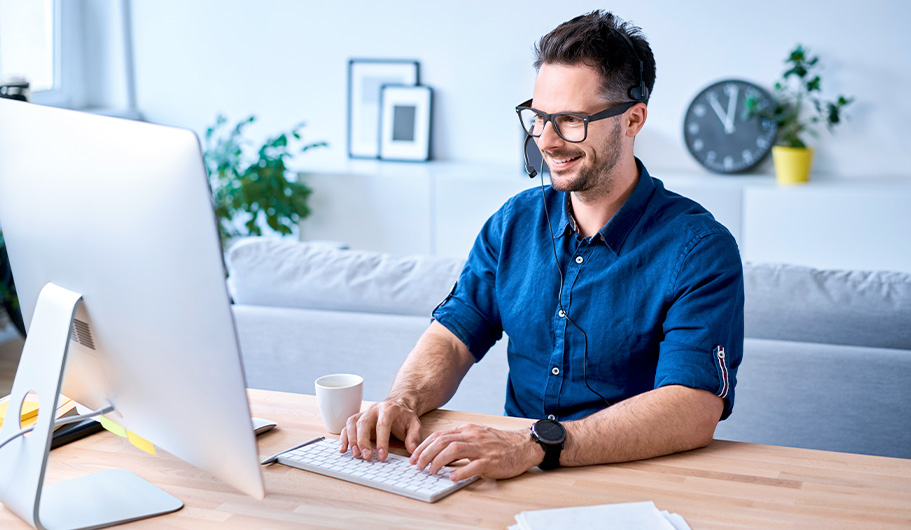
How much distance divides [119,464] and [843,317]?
1489 mm

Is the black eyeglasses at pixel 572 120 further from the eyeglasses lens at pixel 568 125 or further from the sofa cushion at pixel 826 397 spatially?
the sofa cushion at pixel 826 397

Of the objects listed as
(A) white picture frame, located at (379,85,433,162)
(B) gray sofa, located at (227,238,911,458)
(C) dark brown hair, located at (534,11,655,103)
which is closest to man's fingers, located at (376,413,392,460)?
(C) dark brown hair, located at (534,11,655,103)

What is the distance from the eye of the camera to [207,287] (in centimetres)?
89

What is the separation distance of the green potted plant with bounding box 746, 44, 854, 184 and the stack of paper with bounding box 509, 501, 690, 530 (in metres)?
3.02

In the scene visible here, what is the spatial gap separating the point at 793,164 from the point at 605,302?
100 inches

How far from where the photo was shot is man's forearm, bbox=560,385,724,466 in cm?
123

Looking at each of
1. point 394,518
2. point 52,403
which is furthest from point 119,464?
point 394,518

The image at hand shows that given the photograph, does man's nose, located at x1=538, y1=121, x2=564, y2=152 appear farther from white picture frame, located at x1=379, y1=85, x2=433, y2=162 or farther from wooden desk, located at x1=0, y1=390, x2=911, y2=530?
white picture frame, located at x1=379, y1=85, x2=433, y2=162

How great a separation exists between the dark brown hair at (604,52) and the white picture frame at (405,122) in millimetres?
2952

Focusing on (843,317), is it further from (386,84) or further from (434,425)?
(386,84)

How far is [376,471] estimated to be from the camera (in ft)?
3.93

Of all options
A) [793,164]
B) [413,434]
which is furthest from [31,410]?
[793,164]

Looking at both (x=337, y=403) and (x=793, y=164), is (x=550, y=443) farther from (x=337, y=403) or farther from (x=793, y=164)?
(x=793, y=164)

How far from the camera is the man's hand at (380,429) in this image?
4.13 feet
